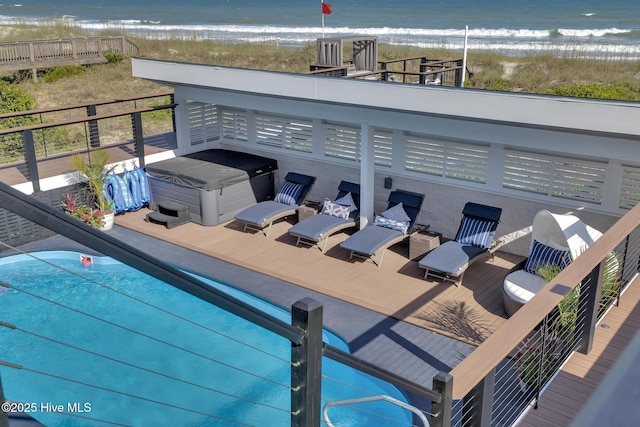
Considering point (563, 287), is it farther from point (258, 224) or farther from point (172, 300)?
point (258, 224)

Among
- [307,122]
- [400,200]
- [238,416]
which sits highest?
→ [307,122]

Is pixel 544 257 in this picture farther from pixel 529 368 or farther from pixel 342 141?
pixel 342 141

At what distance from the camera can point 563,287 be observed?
12.9ft

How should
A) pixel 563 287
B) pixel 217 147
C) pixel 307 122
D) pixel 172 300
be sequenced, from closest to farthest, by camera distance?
1. pixel 563 287
2. pixel 172 300
3. pixel 307 122
4. pixel 217 147

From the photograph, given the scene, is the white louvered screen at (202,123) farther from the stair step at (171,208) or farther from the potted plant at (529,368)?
the potted plant at (529,368)

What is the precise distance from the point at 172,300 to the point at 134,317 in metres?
0.85

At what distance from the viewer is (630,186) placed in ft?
36.7

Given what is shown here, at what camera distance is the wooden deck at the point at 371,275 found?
1062 cm

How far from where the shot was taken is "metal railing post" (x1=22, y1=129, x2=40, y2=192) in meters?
13.6

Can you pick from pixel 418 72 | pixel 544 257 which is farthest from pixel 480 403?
pixel 418 72

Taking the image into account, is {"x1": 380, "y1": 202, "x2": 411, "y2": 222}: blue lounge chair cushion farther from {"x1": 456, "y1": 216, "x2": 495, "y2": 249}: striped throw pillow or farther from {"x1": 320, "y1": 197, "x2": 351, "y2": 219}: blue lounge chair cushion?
{"x1": 456, "y1": 216, "x2": 495, "y2": 249}: striped throw pillow

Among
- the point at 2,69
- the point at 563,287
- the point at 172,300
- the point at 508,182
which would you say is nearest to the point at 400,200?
the point at 508,182

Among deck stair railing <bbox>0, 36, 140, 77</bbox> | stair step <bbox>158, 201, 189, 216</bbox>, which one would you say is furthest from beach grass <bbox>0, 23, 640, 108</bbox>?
stair step <bbox>158, 201, 189, 216</bbox>

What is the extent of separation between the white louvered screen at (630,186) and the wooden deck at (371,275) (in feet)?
7.70
